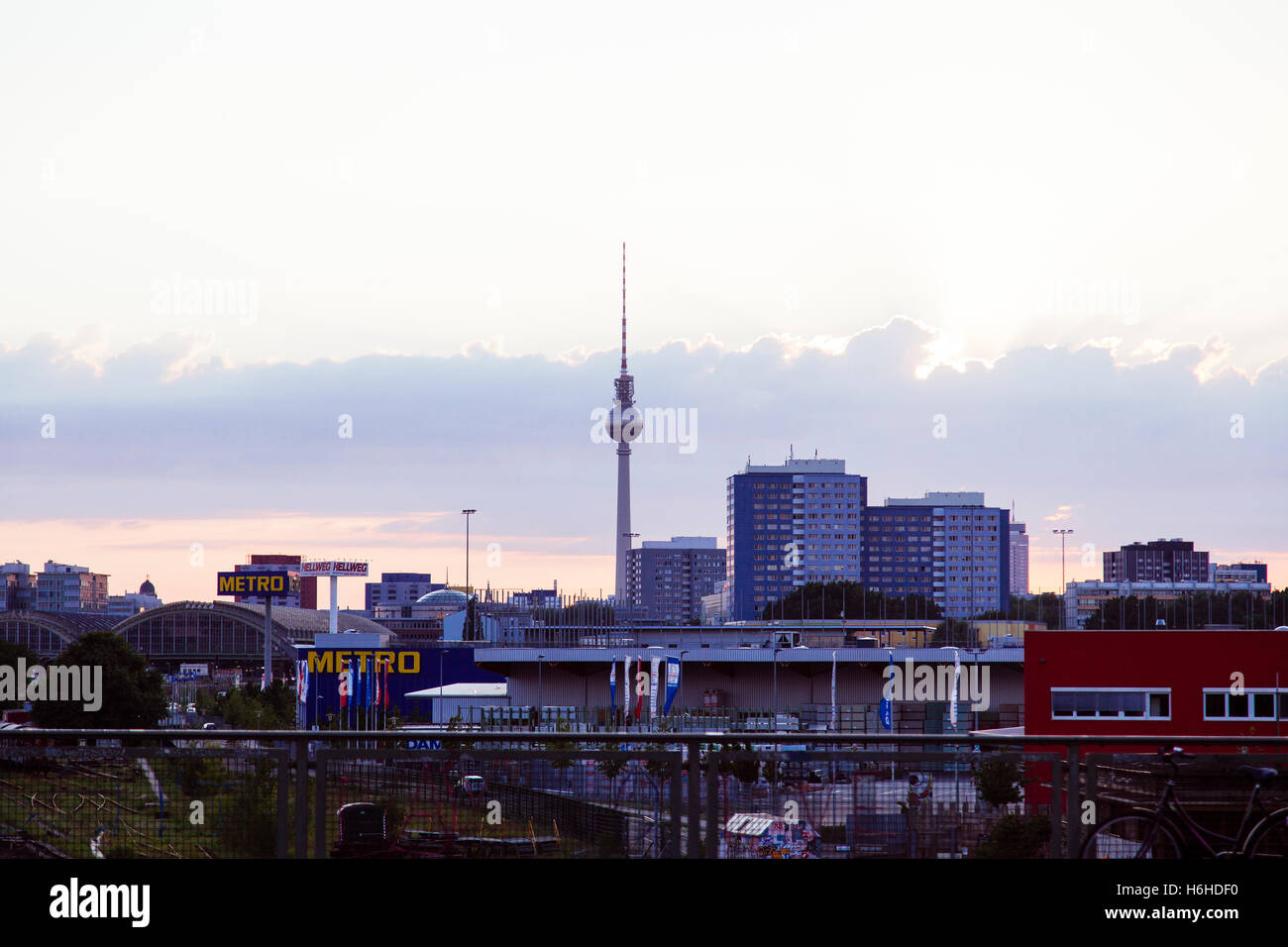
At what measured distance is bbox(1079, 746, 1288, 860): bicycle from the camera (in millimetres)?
8969

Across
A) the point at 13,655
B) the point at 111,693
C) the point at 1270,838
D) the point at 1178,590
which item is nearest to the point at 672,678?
the point at 111,693

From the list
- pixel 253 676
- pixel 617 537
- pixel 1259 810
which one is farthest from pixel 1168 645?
pixel 617 537

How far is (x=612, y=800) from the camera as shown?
916cm

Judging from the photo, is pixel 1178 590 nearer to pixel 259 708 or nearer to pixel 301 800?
pixel 259 708

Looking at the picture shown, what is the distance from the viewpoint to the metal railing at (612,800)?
9.05 meters

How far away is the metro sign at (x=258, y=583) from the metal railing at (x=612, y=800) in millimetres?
90358

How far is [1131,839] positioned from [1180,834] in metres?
0.33

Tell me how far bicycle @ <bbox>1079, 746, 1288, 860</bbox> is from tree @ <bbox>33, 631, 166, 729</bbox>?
49.4 meters

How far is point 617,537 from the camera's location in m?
181

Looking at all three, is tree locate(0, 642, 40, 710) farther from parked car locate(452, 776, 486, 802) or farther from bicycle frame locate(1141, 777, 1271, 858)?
bicycle frame locate(1141, 777, 1271, 858)

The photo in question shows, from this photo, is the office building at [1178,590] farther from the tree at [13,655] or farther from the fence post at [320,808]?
the fence post at [320,808]

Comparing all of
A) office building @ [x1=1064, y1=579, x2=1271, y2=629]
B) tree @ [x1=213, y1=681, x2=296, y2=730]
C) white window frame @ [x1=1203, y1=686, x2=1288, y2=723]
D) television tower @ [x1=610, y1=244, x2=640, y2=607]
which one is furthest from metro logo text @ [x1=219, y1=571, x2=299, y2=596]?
television tower @ [x1=610, y1=244, x2=640, y2=607]
